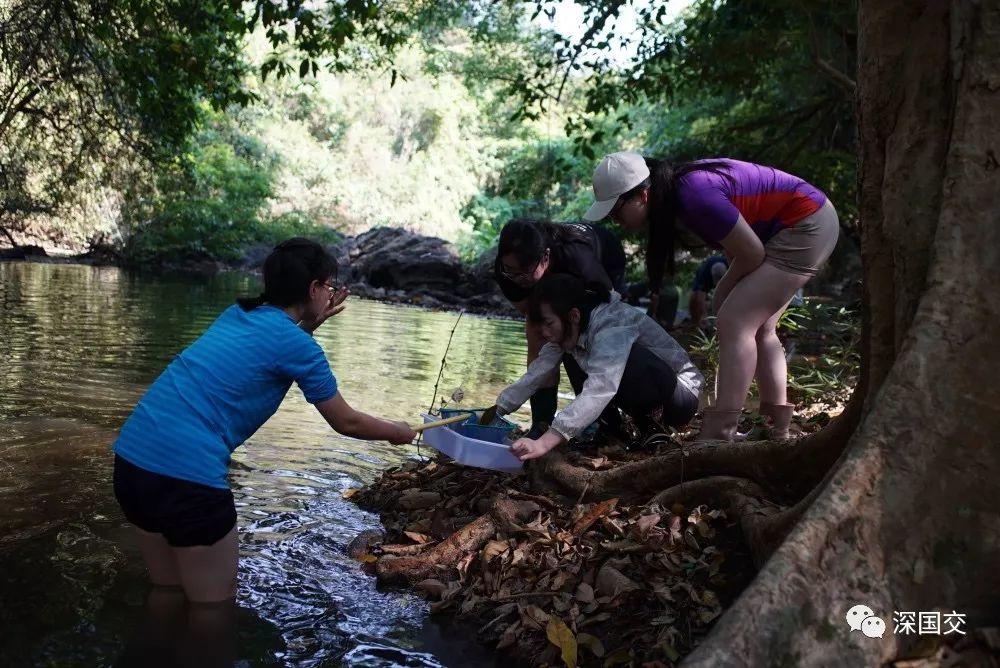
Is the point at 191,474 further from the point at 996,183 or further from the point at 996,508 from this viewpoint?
the point at 996,183

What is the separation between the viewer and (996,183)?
2391 millimetres

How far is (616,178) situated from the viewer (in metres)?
3.81

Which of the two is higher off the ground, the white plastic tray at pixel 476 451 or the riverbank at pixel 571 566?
the white plastic tray at pixel 476 451

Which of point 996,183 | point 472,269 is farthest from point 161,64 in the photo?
point 472,269

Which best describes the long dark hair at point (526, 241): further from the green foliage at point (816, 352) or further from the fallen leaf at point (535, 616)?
the green foliage at point (816, 352)

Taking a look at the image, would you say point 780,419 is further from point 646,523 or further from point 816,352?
point 816,352

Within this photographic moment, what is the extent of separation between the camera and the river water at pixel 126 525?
3.02m

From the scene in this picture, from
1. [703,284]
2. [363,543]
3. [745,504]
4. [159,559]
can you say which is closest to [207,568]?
[159,559]

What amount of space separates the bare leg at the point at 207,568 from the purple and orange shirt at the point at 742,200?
228 centimetres

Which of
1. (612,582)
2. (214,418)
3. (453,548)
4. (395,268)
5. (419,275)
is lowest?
(453,548)

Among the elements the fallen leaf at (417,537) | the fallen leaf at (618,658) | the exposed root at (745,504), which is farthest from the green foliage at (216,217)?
the fallen leaf at (618,658)

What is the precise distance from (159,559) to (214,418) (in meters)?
0.60

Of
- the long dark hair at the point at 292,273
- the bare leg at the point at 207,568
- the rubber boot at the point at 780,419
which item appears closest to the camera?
the bare leg at the point at 207,568

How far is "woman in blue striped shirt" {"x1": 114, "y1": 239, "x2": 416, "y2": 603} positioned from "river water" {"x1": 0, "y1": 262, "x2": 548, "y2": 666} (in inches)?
11.2
